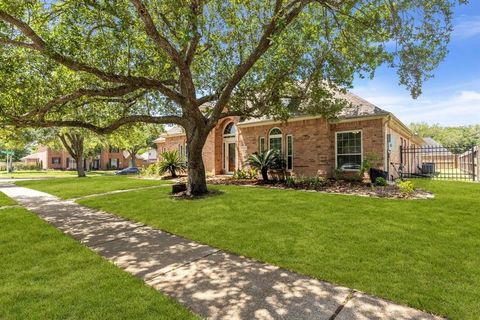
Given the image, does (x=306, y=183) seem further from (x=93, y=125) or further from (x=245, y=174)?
(x=93, y=125)

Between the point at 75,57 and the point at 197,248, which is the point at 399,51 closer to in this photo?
the point at 197,248

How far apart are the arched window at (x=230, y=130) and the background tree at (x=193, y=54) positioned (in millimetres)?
7070

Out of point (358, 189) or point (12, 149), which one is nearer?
point (358, 189)

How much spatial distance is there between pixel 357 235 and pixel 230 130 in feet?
49.7

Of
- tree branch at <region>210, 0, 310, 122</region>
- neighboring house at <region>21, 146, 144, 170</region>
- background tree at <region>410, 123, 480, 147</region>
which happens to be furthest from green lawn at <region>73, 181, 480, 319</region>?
background tree at <region>410, 123, 480, 147</region>

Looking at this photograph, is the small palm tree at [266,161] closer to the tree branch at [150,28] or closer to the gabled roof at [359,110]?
the gabled roof at [359,110]

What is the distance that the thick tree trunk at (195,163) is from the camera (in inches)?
413

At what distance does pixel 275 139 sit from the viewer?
55.2ft

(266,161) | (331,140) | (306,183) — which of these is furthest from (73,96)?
(331,140)

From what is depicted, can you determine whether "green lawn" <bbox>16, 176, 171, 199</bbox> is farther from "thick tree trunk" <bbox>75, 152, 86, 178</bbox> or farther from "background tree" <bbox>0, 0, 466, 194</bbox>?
"thick tree trunk" <bbox>75, 152, 86, 178</bbox>

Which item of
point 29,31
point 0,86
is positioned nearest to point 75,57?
point 29,31

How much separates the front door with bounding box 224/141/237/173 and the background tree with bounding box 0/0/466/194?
24.4 ft

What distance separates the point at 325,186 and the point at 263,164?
3481 mm

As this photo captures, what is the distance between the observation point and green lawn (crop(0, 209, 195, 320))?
303 cm
